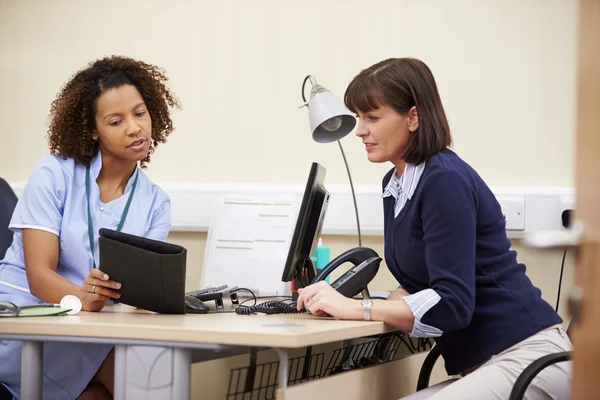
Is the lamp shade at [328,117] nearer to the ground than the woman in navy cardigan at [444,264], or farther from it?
farther from it

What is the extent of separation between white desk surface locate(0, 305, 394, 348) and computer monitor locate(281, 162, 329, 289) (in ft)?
0.89

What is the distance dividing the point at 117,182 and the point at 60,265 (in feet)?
0.95

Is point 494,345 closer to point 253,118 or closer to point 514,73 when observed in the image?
point 514,73

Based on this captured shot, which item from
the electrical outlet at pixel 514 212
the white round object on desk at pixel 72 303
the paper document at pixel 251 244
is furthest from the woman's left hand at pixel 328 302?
the electrical outlet at pixel 514 212

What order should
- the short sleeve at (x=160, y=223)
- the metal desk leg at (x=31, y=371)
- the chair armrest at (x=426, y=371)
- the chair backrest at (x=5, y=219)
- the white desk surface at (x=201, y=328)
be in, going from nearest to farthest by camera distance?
1. the white desk surface at (x=201, y=328)
2. the metal desk leg at (x=31, y=371)
3. the chair armrest at (x=426, y=371)
4. the short sleeve at (x=160, y=223)
5. the chair backrest at (x=5, y=219)

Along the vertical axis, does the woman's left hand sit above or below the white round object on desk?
above

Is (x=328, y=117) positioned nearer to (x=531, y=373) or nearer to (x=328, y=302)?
(x=328, y=302)

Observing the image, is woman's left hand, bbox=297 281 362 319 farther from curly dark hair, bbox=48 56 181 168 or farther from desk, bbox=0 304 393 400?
curly dark hair, bbox=48 56 181 168

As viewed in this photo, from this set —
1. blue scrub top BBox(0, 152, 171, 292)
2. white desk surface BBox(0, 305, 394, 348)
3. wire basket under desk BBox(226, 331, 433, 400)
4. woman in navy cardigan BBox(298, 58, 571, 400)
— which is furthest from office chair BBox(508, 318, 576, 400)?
blue scrub top BBox(0, 152, 171, 292)

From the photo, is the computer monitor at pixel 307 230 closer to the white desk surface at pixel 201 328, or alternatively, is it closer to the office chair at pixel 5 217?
the white desk surface at pixel 201 328

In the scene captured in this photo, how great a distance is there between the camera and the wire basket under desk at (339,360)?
194cm

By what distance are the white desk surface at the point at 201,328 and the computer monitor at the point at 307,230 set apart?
270mm

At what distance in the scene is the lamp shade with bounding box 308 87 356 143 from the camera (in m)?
2.05

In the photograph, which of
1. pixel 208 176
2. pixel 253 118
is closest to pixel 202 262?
Result: pixel 208 176
